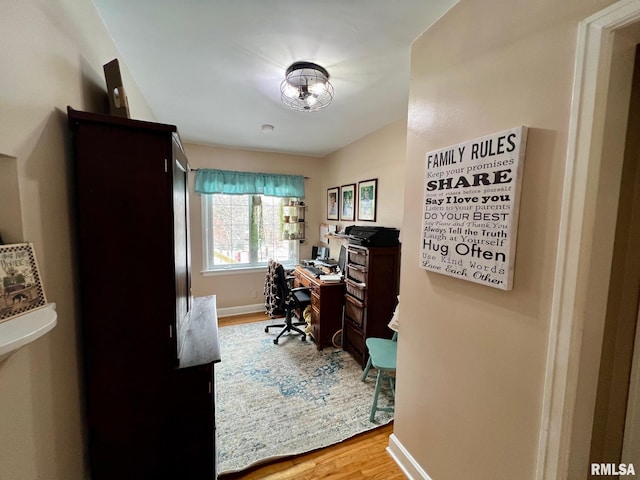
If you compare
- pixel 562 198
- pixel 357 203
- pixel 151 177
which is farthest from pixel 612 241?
pixel 357 203

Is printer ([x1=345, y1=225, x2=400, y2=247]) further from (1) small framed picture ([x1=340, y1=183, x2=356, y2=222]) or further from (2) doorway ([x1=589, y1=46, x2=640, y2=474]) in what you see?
(2) doorway ([x1=589, y1=46, x2=640, y2=474])

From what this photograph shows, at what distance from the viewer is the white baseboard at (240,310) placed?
375cm

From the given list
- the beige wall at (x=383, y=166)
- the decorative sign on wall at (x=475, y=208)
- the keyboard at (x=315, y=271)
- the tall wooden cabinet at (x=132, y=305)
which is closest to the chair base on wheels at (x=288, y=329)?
the keyboard at (x=315, y=271)

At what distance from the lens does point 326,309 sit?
2793 mm

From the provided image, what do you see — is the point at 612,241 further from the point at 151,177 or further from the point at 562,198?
the point at 151,177

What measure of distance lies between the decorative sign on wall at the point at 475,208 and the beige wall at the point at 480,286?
44 millimetres

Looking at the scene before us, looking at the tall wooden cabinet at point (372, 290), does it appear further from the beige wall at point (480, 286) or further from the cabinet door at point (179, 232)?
the cabinet door at point (179, 232)

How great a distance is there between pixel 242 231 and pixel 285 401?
251cm

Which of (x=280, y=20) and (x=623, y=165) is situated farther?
(x=280, y=20)

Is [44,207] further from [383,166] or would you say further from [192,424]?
[383,166]

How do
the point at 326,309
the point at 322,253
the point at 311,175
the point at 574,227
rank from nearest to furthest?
the point at 574,227, the point at 326,309, the point at 322,253, the point at 311,175

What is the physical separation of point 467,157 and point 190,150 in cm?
351

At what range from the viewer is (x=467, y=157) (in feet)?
3.66

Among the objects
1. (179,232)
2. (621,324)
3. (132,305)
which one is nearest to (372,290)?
(621,324)
